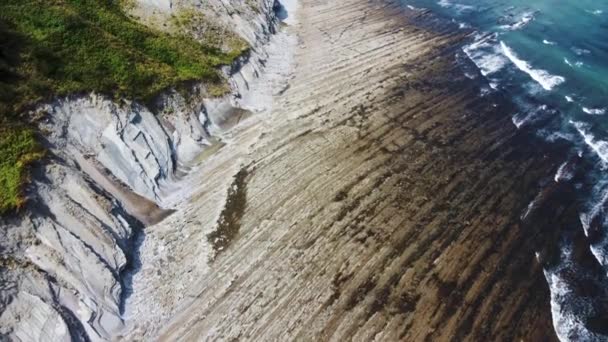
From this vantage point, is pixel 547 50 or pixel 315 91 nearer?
pixel 315 91

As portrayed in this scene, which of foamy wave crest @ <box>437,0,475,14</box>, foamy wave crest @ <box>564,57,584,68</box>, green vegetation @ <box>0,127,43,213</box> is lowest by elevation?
foamy wave crest @ <box>564,57,584,68</box>

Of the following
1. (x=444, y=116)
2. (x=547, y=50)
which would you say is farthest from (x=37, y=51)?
(x=547, y=50)

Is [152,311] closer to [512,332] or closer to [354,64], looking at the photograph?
[512,332]

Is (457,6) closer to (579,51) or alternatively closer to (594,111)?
(579,51)

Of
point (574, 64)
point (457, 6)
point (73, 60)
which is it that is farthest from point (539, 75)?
point (73, 60)

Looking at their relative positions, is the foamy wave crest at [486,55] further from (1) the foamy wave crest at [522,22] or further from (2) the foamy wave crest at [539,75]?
(1) the foamy wave crest at [522,22]

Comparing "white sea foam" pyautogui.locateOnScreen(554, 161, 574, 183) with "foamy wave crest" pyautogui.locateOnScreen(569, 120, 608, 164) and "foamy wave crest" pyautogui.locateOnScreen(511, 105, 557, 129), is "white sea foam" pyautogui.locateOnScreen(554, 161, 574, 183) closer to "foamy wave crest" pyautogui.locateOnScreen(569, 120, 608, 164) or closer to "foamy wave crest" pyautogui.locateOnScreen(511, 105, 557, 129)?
"foamy wave crest" pyautogui.locateOnScreen(569, 120, 608, 164)

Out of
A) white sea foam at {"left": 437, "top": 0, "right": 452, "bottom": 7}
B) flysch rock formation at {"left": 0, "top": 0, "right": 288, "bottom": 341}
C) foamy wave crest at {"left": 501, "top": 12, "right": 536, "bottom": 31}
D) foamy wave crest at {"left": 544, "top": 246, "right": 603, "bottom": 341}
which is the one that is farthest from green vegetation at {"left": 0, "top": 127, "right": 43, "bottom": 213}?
white sea foam at {"left": 437, "top": 0, "right": 452, "bottom": 7}
